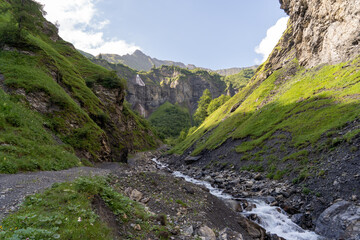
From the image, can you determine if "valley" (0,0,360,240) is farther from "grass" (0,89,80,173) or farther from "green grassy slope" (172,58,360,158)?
"green grassy slope" (172,58,360,158)

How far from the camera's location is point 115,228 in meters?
7.72

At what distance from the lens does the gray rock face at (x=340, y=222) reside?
11.1 meters

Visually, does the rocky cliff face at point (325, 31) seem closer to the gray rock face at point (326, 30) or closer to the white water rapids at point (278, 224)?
the gray rock face at point (326, 30)

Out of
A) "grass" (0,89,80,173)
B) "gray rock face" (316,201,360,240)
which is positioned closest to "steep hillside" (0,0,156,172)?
"grass" (0,89,80,173)

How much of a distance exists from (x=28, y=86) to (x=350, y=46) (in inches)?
2582

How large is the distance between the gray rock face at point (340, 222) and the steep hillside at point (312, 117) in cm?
179

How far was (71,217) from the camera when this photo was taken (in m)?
6.42

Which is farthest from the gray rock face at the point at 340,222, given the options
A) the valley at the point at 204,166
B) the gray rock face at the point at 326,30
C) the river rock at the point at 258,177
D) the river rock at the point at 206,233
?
the gray rock face at the point at 326,30

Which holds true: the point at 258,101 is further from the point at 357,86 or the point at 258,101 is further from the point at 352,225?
the point at 352,225

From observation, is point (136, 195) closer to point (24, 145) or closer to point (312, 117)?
point (24, 145)

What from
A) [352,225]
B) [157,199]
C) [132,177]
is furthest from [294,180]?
[132,177]

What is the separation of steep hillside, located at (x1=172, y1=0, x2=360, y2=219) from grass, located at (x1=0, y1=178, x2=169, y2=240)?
1543 centimetres

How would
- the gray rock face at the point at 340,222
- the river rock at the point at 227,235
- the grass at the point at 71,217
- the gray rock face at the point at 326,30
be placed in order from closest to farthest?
the grass at the point at 71,217 < the river rock at the point at 227,235 < the gray rock face at the point at 340,222 < the gray rock face at the point at 326,30

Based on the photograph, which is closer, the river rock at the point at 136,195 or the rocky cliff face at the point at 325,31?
the river rock at the point at 136,195
